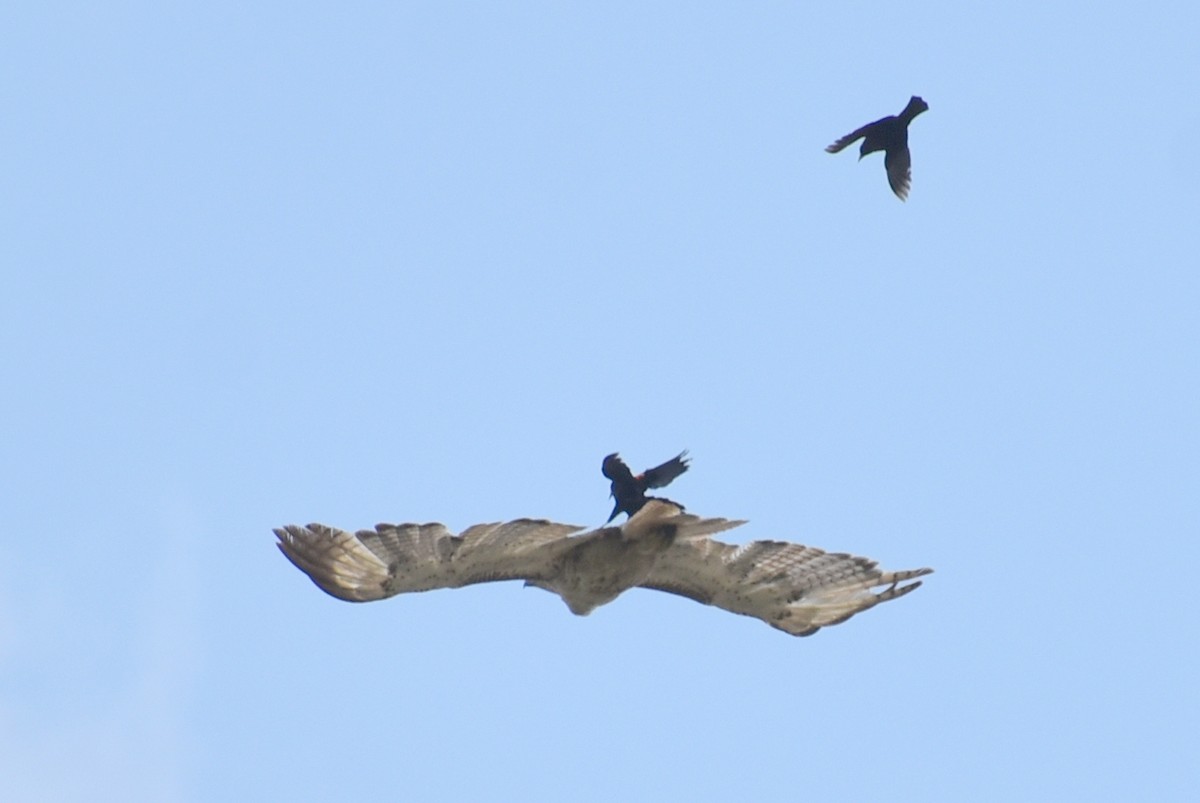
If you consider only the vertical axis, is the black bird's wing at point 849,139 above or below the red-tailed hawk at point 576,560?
above

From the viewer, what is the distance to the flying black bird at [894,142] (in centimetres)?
1495

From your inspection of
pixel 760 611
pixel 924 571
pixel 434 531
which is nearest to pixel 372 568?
pixel 434 531

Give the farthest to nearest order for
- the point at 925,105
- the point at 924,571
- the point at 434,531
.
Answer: the point at 925,105 < the point at 924,571 < the point at 434,531

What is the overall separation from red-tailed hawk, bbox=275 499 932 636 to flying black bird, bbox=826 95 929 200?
3.80 meters

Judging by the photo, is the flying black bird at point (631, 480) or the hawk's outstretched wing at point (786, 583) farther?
the hawk's outstretched wing at point (786, 583)

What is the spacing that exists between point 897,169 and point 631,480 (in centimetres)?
462

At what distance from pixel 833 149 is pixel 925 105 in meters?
0.88

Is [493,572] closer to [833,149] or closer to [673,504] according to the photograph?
[673,504]

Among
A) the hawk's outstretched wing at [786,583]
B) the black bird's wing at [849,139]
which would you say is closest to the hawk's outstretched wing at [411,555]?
the hawk's outstretched wing at [786,583]

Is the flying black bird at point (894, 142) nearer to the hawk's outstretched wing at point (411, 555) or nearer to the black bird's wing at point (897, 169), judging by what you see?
the black bird's wing at point (897, 169)

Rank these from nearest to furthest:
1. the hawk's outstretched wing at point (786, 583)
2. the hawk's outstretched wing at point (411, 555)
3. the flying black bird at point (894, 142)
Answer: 1. the hawk's outstretched wing at point (411, 555)
2. the hawk's outstretched wing at point (786, 583)
3. the flying black bird at point (894, 142)

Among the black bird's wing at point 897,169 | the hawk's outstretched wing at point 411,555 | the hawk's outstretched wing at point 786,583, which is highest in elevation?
the black bird's wing at point 897,169

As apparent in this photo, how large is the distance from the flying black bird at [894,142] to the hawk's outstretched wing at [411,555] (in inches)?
197

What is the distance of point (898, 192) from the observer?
15070mm
